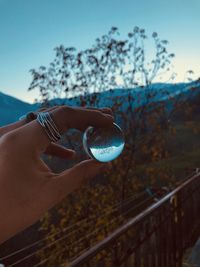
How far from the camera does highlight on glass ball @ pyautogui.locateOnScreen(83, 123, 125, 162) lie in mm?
687

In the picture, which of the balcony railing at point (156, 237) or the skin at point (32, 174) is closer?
the skin at point (32, 174)

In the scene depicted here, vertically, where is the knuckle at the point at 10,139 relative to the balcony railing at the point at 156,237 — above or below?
above

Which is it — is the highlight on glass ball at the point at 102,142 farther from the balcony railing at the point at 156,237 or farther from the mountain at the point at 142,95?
the mountain at the point at 142,95

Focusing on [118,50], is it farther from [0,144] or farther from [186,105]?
[0,144]

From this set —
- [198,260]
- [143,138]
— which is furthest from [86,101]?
[198,260]

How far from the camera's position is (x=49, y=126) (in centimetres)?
63

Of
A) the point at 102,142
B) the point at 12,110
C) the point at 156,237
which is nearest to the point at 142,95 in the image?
the point at 12,110

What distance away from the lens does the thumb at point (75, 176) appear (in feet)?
2.10

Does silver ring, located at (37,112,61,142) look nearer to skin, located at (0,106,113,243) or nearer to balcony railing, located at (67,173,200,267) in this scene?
skin, located at (0,106,113,243)

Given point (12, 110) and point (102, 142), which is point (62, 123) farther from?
point (12, 110)

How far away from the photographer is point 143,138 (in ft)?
41.3

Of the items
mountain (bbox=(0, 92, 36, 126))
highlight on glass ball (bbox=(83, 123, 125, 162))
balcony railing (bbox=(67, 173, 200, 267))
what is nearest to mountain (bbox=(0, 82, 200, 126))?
mountain (bbox=(0, 92, 36, 126))

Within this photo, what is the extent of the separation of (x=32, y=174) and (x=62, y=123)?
0.09 metres

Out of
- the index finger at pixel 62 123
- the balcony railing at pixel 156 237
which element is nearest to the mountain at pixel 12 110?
the index finger at pixel 62 123
